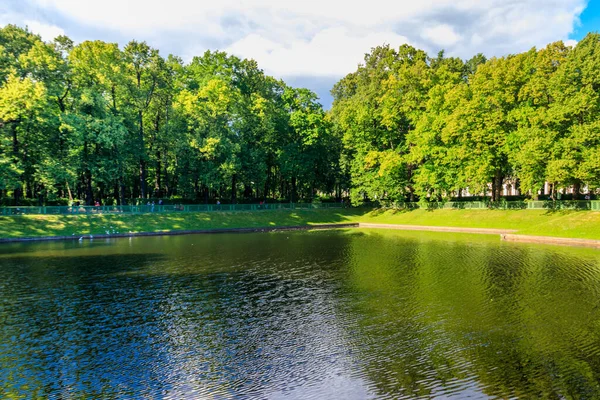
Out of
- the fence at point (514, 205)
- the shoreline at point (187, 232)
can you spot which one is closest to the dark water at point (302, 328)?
the shoreline at point (187, 232)

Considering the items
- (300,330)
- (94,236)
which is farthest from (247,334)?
(94,236)

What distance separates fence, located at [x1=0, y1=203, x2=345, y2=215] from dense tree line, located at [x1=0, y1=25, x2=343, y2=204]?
311cm

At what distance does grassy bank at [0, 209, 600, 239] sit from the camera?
46500 mm

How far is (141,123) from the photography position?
64625mm

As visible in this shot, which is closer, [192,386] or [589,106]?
[192,386]

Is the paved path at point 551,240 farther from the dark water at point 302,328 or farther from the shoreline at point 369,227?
the dark water at point 302,328

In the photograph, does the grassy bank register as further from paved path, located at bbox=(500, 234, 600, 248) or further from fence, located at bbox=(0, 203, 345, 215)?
paved path, located at bbox=(500, 234, 600, 248)

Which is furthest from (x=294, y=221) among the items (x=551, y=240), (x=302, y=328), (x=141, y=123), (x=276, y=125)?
(x=302, y=328)

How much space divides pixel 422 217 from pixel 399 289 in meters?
46.7

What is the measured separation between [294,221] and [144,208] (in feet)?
78.1

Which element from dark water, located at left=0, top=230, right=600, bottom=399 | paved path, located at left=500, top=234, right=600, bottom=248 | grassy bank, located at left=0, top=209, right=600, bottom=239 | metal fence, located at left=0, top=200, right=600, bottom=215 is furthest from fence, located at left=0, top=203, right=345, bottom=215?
paved path, located at left=500, top=234, right=600, bottom=248

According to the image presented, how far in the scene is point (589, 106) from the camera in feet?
163

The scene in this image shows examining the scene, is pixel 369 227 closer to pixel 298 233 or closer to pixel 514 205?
pixel 298 233

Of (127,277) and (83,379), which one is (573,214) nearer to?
(127,277)
